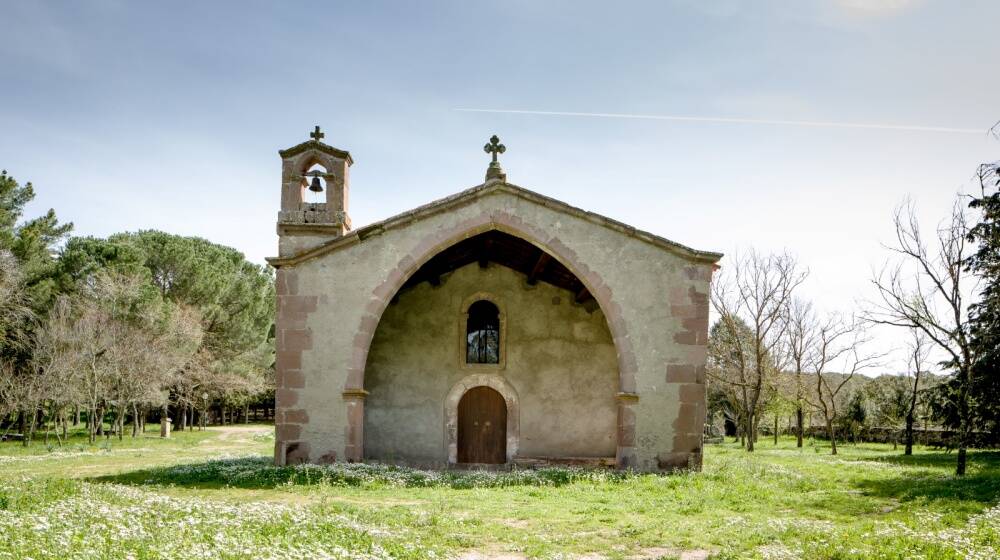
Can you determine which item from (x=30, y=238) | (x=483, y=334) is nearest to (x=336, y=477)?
(x=483, y=334)

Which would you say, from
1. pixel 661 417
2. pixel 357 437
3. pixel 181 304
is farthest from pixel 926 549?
pixel 181 304

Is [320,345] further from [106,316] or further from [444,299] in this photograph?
[106,316]

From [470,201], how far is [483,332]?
14.9 feet

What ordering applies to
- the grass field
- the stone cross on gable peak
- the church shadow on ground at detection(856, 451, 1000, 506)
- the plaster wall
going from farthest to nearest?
1. the stone cross on gable peak
2. the plaster wall
3. the church shadow on ground at detection(856, 451, 1000, 506)
4. the grass field

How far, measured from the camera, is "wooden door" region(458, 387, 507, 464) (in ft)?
57.4

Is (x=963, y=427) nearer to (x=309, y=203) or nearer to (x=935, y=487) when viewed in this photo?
(x=935, y=487)

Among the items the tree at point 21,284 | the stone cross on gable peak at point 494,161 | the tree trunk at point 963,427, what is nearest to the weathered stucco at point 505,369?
the stone cross on gable peak at point 494,161

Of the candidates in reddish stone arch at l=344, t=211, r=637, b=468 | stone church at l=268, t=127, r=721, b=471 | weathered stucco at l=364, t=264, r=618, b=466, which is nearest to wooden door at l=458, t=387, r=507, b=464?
stone church at l=268, t=127, r=721, b=471

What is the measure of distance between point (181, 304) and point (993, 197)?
33.5 metres

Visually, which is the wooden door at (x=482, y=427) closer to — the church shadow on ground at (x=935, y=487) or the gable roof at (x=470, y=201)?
the gable roof at (x=470, y=201)

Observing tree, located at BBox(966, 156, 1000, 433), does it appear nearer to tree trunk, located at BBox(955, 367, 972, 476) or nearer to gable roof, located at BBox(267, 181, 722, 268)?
tree trunk, located at BBox(955, 367, 972, 476)

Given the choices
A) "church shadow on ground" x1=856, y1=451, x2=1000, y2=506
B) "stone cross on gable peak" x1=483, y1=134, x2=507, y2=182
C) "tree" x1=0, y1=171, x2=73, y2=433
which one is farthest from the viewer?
"tree" x1=0, y1=171, x2=73, y2=433

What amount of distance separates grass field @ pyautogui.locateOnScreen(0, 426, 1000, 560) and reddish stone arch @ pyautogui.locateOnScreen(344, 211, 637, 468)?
1.13m

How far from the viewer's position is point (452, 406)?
57.5 ft
